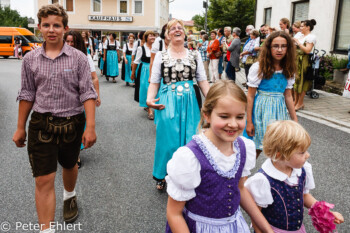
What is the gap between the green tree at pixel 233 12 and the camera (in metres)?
42.5

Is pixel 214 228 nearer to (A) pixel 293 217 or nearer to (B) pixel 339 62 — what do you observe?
(A) pixel 293 217

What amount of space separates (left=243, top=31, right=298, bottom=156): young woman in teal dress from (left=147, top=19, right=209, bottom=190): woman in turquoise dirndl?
595 mm

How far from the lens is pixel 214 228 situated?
1812mm

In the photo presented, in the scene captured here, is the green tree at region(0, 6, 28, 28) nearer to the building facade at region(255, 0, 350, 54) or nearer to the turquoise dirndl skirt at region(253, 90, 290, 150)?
the building facade at region(255, 0, 350, 54)

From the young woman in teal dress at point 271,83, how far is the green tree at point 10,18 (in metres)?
61.9

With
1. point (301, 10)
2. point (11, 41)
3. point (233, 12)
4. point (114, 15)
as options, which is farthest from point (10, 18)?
point (301, 10)

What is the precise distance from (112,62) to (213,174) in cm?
1183

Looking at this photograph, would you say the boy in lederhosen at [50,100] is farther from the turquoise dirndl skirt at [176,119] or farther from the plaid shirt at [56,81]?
the turquoise dirndl skirt at [176,119]

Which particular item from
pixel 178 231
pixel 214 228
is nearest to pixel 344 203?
pixel 214 228

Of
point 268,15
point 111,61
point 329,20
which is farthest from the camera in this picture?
point 268,15

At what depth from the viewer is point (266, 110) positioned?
11.7ft

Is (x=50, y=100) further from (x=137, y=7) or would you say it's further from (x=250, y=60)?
(x=137, y=7)

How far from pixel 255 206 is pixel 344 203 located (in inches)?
82.0

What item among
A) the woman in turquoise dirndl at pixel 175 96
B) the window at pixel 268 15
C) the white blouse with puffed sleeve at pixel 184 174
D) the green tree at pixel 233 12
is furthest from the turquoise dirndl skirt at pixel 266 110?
the green tree at pixel 233 12
